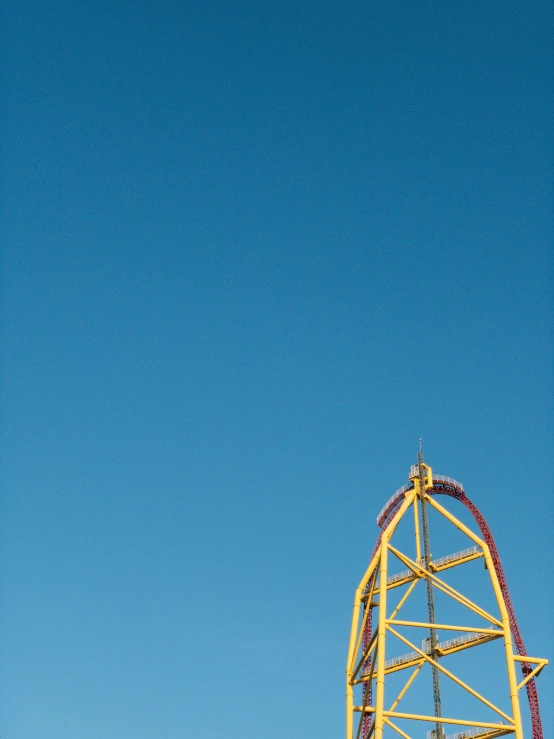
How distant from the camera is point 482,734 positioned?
33.3m

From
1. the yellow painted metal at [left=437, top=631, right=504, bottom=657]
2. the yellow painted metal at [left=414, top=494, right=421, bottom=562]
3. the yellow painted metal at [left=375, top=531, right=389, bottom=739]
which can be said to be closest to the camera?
the yellow painted metal at [left=375, top=531, right=389, bottom=739]

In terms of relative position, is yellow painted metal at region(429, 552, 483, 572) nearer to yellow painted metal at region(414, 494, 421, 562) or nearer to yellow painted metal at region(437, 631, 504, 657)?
yellow painted metal at region(414, 494, 421, 562)

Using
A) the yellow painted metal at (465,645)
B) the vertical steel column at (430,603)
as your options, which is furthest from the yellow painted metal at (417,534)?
the yellow painted metal at (465,645)

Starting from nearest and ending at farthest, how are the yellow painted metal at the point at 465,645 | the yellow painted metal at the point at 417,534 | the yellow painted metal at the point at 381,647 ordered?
1. the yellow painted metal at the point at 381,647
2. the yellow painted metal at the point at 465,645
3. the yellow painted metal at the point at 417,534

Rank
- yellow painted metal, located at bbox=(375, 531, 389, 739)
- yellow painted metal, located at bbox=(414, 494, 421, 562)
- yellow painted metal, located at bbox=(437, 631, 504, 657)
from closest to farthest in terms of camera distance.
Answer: yellow painted metal, located at bbox=(375, 531, 389, 739) → yellow painted metal, located at bbox=(437, 631, 504, 657) → yellow painted metal, located at bbox=(414, 494, 421, 562)

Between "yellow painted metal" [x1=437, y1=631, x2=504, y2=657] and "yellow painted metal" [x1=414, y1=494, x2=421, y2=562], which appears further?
"yellow painted metal" [x1=414, y1=494, x2=421, y2=562]

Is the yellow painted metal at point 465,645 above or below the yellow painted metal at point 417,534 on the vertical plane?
below

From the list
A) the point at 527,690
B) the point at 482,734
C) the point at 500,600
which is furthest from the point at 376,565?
the point at 527,690

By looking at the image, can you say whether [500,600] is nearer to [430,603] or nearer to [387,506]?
[430,603]

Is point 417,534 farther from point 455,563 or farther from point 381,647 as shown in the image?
point 381,647

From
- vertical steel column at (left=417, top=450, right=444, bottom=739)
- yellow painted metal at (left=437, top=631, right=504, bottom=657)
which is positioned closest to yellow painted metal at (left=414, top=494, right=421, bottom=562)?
vertical steel column at (left=417, top=450, right=444, bottom=739)

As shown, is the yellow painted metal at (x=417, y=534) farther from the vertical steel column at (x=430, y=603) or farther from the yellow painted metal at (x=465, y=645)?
the yellow painted metal at (x=465, y=645)

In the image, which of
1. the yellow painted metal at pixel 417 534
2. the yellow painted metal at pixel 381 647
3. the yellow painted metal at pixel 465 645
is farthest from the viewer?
the yellow painted metal at pixel 417 534

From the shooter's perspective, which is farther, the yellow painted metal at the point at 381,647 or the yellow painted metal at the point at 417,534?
the yellow painted metal at the point at 417,534
